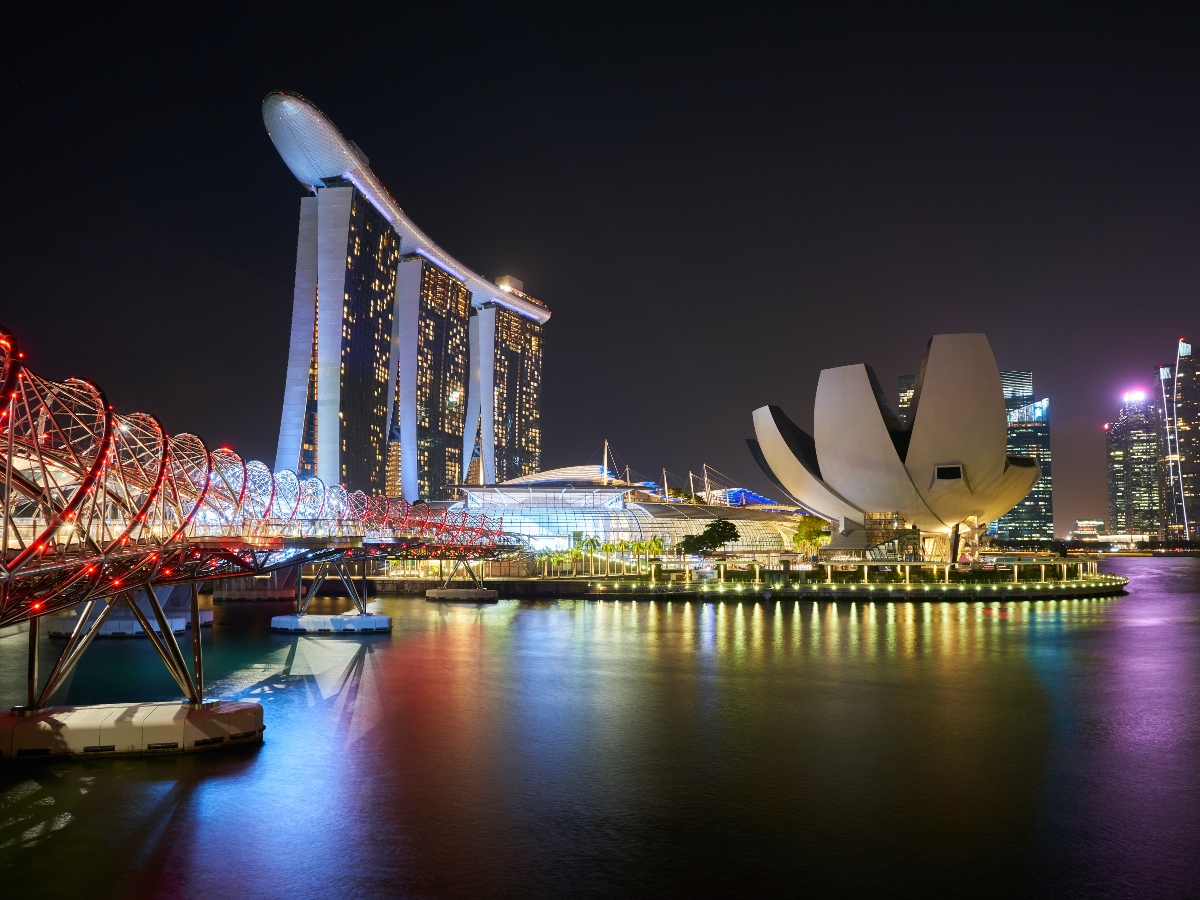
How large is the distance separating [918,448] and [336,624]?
34.3 meters

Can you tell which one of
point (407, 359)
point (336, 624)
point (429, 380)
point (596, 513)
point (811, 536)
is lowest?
point (336, 624)

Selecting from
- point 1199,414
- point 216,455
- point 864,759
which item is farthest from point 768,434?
point 1199,414

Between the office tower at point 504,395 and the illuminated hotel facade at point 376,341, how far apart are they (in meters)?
0.27

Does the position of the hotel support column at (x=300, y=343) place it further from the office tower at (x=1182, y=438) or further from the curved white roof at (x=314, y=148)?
the office tower at (x=1182, y=438)

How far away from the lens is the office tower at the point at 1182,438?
166625mm

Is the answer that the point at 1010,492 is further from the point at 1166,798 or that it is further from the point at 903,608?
the point at 1166,798

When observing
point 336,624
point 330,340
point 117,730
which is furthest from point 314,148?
point 117,730

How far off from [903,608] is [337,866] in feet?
119

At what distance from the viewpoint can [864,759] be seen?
587 inches

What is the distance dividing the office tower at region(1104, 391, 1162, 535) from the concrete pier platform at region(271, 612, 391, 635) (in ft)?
604

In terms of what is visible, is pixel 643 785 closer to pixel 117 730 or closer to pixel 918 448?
pixel 117 730

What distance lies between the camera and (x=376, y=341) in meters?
85.2

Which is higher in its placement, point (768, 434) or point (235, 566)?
point (768, 434)

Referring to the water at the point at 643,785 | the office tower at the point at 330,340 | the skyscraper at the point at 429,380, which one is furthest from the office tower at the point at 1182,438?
the water at the point at 643,785
